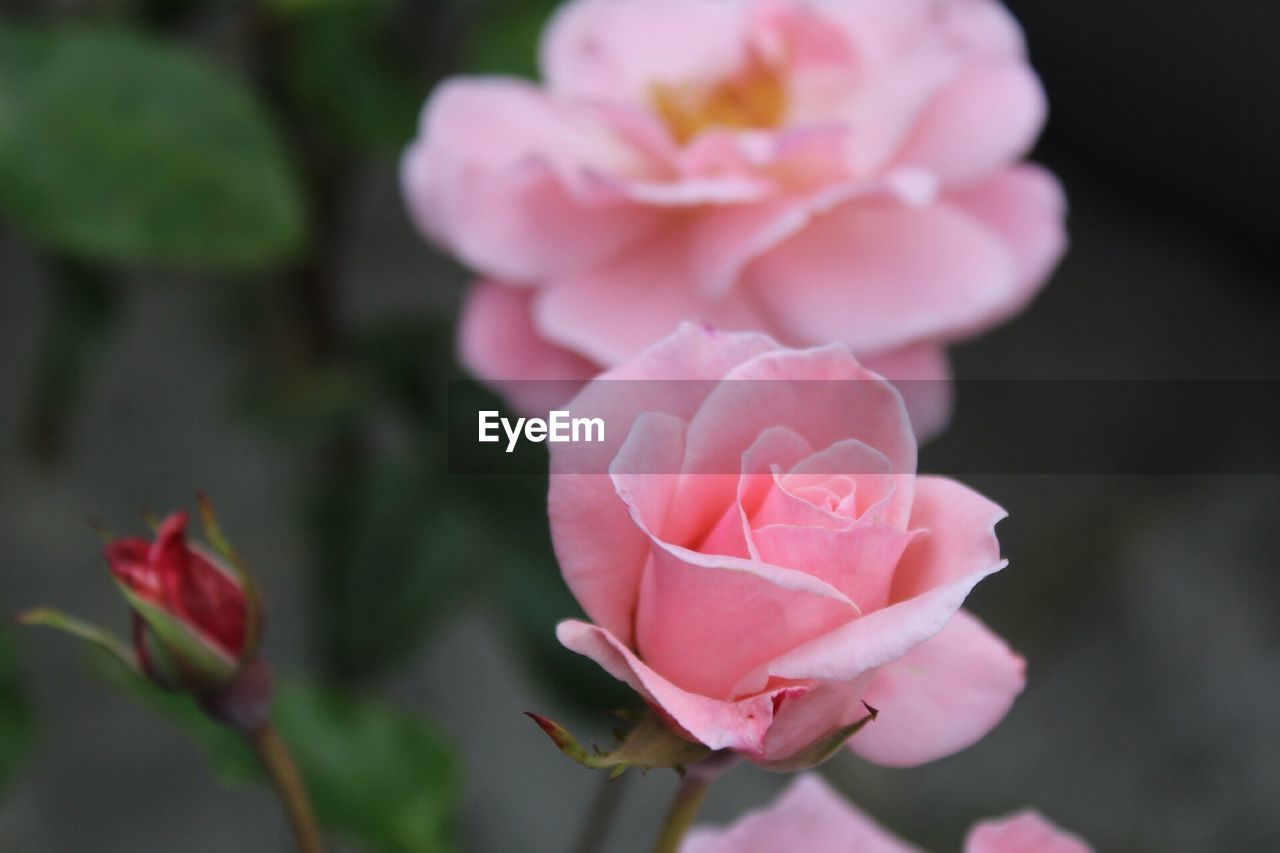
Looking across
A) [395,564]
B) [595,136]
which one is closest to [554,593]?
[395,564]

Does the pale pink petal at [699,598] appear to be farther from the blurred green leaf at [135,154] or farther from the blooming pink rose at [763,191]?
the blurred green leaf at [135,154]

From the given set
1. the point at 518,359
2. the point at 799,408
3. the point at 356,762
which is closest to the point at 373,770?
the point at 356,762

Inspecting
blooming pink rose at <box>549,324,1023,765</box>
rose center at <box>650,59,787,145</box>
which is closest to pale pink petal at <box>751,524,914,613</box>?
blooming pink rose at <box>549,324,1023,765</box>

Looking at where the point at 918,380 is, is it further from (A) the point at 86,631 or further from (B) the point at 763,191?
(A) the point at 86,631

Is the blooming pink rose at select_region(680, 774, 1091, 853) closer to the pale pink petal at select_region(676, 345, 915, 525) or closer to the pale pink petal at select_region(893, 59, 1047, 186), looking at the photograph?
the pale pink petal at select_region(676, 345, 915, 525)

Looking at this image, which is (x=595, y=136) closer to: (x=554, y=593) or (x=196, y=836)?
(x=554, y=593)
